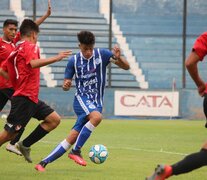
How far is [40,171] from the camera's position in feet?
31.4

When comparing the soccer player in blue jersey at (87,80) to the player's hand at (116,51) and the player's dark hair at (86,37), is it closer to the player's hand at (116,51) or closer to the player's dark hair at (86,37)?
the player's dark hair at (86,37)

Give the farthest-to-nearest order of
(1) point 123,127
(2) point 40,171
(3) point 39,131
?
(1) point 123,127
(3) point 39,131
(2) point 40,171

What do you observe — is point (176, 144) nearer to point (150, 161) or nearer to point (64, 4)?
point (150, 161)

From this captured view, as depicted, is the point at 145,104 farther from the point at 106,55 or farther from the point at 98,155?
the point at 98,155

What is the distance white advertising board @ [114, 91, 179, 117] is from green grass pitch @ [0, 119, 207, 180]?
12.1 ft

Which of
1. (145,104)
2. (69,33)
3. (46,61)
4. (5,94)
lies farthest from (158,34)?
(46,61)

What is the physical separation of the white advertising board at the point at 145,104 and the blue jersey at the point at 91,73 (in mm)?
14545

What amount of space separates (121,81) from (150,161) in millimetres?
15881

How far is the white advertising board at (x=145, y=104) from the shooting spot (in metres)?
24.9

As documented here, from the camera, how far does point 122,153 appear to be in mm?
12633

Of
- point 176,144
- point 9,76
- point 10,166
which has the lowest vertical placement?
point 176,144

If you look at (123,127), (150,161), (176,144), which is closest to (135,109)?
(123,127)

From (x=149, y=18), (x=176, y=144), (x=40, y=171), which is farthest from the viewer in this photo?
(x=149, y=18)

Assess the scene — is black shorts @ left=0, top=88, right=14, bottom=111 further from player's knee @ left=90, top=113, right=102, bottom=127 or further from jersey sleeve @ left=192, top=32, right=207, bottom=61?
jersey sleeve @ left=192, top=32, right=207, bottom=61
